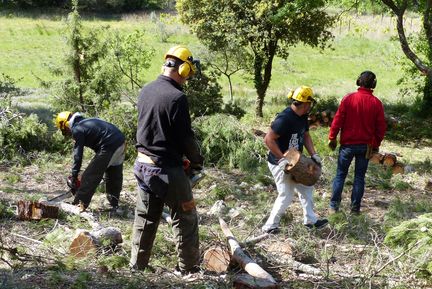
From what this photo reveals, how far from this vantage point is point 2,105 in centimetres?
1107

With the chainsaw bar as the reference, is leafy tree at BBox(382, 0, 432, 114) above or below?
above

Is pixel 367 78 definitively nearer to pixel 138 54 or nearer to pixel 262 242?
pixel 262 242

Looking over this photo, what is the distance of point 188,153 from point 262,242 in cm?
150

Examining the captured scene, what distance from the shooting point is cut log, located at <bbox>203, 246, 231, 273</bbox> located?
5035 millimetres

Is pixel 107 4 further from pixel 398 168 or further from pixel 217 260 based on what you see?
pixel 217 260

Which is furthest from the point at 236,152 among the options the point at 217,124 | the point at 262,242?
the point at 262,242

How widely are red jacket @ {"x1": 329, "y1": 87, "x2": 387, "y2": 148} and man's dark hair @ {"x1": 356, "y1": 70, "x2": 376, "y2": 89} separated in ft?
0.21

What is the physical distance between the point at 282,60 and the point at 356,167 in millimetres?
19194

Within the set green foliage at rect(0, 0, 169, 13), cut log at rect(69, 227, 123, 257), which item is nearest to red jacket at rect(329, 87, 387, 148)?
cut log at rect(69, 227, 123, 257)

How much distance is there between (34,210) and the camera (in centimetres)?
650

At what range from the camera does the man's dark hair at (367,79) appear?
6715 mm

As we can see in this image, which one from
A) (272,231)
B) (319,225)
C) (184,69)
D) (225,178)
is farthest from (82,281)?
(225,178)

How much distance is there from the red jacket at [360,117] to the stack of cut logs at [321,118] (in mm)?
8517

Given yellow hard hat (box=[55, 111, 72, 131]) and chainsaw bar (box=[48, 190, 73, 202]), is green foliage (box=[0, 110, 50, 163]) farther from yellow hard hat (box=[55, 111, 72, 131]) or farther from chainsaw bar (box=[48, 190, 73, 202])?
yellow hard hat (box=[55, 111, 72, 131])
